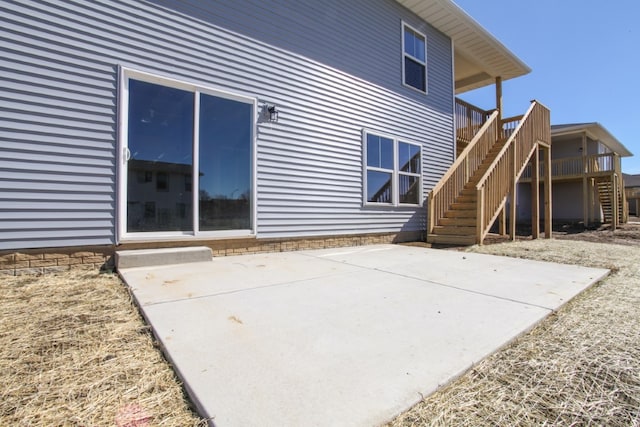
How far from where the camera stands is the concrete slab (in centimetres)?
121

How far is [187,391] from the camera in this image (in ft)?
4.15

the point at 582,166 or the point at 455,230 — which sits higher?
the point at 582,166

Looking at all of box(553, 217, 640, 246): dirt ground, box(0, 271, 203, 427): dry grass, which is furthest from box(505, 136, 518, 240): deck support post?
box(0, 271, 203, 427): dry grass

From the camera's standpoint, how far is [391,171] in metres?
6.61

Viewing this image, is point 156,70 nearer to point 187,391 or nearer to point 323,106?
point 323,106

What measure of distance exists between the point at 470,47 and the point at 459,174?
3826 millimetres

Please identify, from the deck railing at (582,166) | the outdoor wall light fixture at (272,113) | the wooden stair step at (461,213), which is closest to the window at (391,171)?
the wooden stair step at (461,213)

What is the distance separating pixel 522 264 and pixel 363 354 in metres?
3.60

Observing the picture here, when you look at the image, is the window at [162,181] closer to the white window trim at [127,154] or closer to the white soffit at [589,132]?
the white window trim at [127,154]

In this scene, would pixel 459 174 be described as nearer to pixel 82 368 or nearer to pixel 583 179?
pixel 82 368

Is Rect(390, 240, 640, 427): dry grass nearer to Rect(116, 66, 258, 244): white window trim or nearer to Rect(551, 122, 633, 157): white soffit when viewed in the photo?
Rect(116, 66, 258, 244): white window trim

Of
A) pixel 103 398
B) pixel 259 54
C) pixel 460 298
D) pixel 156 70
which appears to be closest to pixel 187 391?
pixel 103 398

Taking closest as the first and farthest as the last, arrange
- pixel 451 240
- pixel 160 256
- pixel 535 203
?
1. pixel 160 256
2. pixel 451 240
3. pixel 535 203

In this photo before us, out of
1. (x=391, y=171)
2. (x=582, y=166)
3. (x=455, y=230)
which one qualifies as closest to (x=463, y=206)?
(x=455, y=230)
